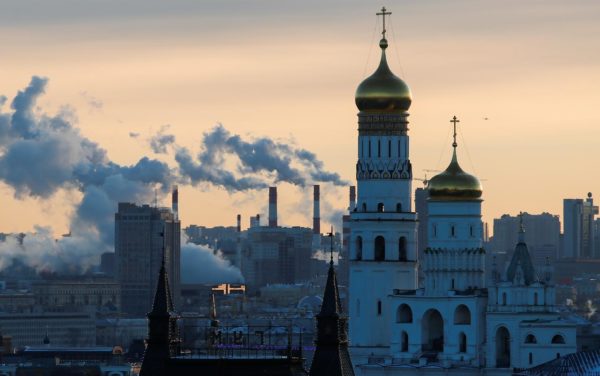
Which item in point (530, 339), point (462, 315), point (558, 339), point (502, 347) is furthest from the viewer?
point (462, 315)

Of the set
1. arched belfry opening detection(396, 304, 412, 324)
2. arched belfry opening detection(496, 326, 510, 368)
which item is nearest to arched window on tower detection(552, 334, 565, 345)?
arched belfry opening detection(496, 326, 510, 368)

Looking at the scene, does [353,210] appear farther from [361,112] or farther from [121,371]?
[121,371]

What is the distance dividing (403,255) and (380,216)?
176 cm

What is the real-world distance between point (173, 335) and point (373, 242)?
5834 cm

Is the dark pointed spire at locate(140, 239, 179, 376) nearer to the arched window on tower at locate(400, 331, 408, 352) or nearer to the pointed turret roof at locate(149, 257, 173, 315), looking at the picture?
the pointed turret roof at locate(149, 257, 173, 315)

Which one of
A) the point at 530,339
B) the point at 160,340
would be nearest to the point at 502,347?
the point at 530,339

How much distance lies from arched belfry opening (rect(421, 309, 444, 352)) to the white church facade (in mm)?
39

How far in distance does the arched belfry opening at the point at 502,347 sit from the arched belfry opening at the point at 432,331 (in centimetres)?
343

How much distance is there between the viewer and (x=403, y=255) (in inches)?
5143

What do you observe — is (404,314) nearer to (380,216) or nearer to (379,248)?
(379,248)

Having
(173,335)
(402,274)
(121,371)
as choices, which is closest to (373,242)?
(402,274)

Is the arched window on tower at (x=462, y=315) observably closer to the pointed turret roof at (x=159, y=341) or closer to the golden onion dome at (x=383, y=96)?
the golden onion dome at (x=383, y=96)

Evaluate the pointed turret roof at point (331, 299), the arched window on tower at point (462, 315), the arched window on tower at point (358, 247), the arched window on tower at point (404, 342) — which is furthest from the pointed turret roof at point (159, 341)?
the arched window on tower at point (358, 247)

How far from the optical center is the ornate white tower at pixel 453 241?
130m
